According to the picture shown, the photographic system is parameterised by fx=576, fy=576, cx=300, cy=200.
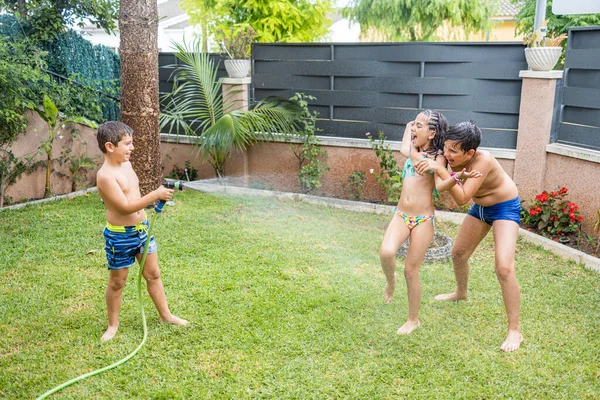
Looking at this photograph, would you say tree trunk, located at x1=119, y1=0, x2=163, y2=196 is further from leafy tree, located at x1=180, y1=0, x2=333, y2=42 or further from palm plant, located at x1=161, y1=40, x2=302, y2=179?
leafy tree, located at x1=180, y1=0, x2=333, y2=42

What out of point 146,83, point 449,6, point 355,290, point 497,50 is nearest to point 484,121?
point 497,50

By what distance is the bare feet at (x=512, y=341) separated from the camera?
3613 mm

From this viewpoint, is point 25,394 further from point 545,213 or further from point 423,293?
point 545,213

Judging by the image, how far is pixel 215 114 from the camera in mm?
8086

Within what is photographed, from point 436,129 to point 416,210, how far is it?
1.79 feet

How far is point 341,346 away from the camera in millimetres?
3645

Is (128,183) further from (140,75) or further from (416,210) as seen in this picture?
(140,75)

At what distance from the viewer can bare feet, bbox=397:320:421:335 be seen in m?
3.84

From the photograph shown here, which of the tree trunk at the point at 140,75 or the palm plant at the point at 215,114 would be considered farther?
the palm plant at the point at 215,114

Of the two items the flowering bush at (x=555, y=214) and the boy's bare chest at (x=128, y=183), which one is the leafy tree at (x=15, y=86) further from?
the flowering bush at (x=555, y=214)

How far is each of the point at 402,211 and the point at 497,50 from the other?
360cm

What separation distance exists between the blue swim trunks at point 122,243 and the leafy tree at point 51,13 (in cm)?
585

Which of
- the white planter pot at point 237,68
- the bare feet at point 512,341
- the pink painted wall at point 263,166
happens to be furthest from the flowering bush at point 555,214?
the white planter pot at point 237,68


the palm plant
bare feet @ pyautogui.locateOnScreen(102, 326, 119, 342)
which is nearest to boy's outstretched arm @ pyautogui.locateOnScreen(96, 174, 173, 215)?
bare feet @ pyautogui.locateOnScreen(102, 326, 119, 342)
